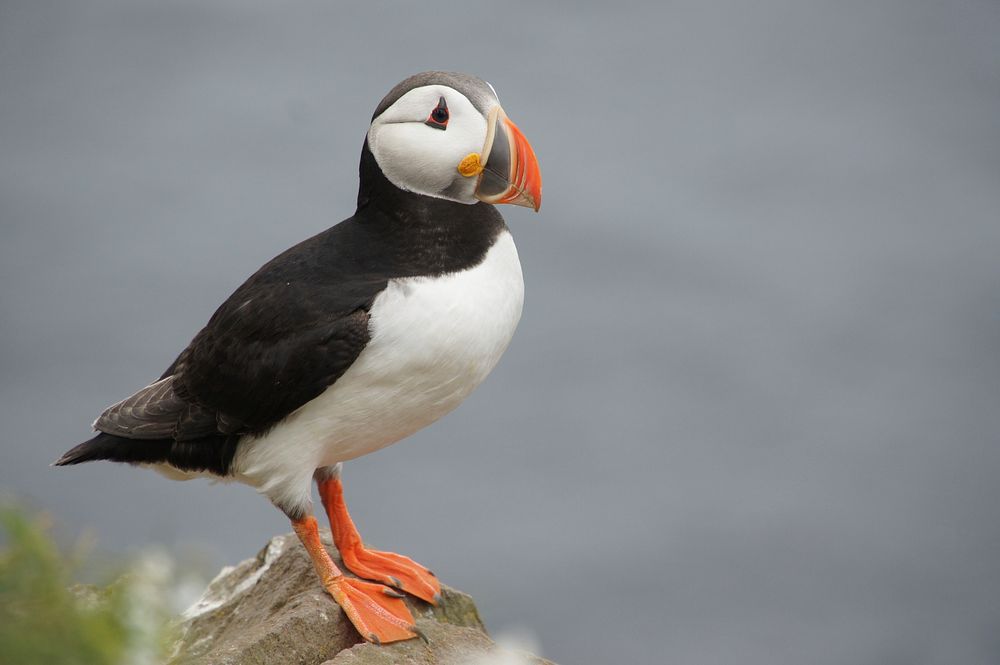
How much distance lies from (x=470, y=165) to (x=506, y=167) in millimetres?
87

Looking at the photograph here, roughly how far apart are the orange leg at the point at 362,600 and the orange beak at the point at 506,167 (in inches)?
38.3

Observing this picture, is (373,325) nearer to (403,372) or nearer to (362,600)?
(403,372)

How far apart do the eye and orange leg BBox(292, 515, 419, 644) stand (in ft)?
3.47

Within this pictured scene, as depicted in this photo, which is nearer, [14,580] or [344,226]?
[14,580]

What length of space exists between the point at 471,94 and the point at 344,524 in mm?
1311

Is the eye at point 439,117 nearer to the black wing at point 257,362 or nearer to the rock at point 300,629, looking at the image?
the black wing at point 257,362

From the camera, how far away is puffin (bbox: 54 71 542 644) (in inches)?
115

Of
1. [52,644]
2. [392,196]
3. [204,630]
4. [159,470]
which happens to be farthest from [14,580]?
[204,630]

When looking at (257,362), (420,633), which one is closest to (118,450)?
(257,362)

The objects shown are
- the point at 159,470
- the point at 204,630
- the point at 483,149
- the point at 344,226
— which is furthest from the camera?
the point at 204,630

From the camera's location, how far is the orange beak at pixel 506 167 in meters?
2.92

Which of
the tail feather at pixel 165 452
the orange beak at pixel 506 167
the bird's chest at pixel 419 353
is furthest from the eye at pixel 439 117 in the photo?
the tail feather at pixel 165 452

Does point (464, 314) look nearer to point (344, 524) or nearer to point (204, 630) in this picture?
point (344, 524)

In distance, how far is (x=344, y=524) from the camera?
351 cm
